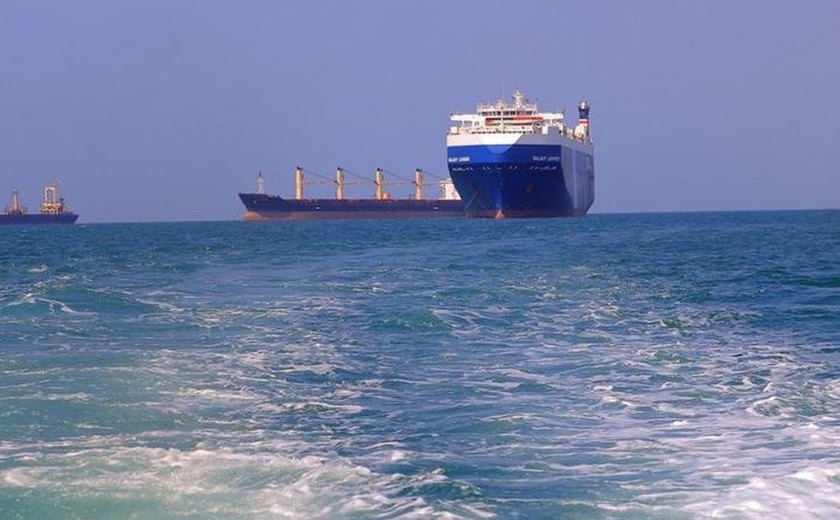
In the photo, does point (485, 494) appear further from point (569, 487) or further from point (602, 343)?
point (602, 343)

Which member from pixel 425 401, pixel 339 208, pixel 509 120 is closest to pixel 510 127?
pixel 509 120

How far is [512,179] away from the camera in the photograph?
88875mm

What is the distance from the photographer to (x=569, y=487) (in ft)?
27.3

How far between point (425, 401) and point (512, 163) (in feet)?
250

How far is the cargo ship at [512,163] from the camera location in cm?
8700

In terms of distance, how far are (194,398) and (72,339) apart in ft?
17.5

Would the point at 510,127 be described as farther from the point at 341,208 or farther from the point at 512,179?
the point at 341,208

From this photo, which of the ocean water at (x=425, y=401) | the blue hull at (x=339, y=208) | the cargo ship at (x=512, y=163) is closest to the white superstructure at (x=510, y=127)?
the cargo ship at (x=512, y=163)

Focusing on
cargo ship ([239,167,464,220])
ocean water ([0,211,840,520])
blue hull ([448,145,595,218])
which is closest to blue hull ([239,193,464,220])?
cargo ship ([239,167,464,220])

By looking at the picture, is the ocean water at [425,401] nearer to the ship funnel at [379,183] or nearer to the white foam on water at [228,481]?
the white foam on water at [228,481]

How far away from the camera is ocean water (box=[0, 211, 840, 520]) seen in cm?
812

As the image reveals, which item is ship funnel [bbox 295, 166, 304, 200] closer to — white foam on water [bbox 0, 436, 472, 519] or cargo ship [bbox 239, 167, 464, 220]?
cargo ship [bbox 239, 167, 464, 220]

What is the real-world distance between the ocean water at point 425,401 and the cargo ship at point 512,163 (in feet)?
204

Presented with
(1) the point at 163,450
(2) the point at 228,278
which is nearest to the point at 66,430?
(1) the point at 163,450
